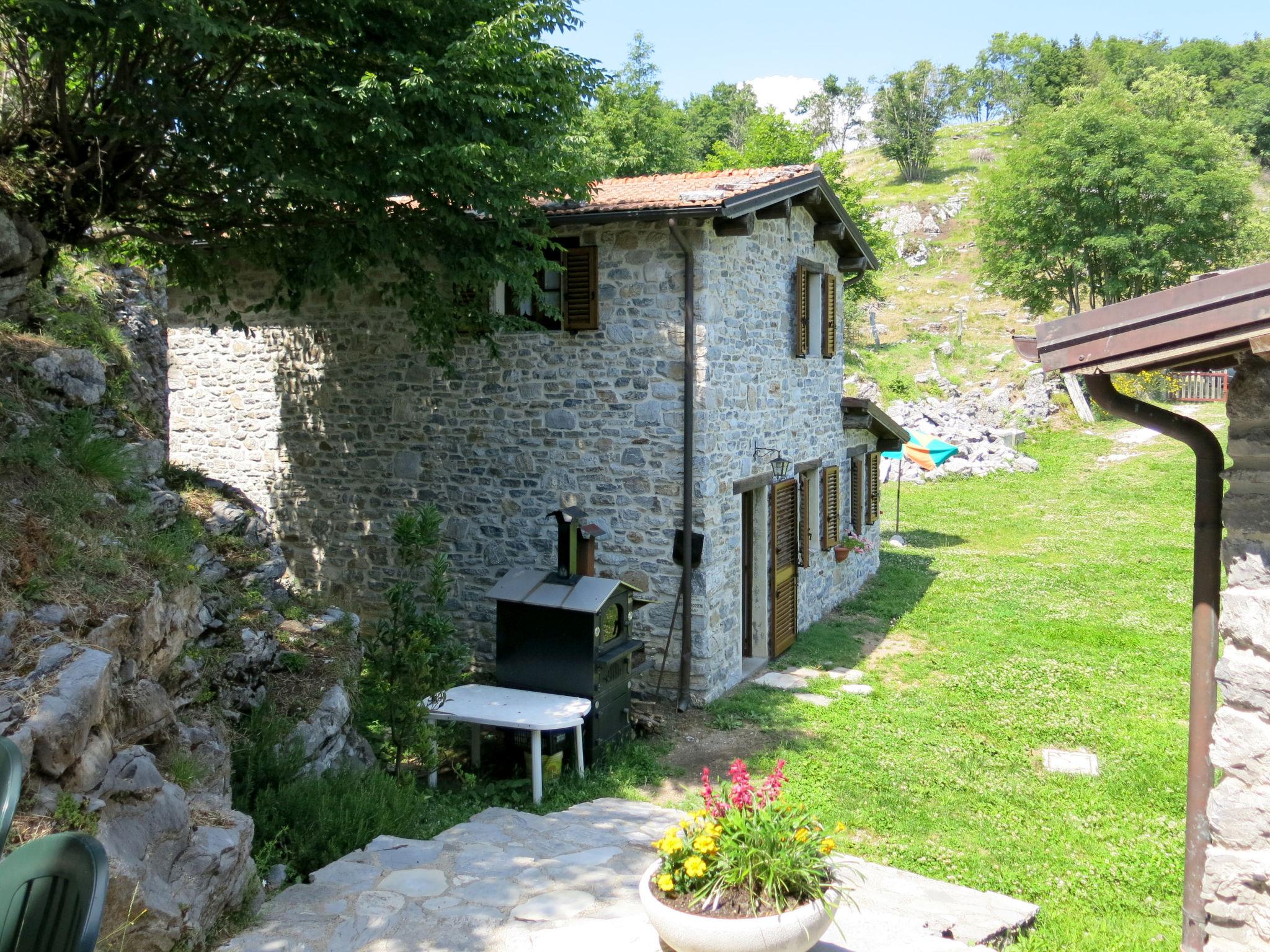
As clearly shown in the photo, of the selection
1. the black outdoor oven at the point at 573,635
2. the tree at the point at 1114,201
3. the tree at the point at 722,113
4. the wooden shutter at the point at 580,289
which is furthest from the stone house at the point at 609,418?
the tree at the point at 722,113

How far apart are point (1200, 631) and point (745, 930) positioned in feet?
7.27

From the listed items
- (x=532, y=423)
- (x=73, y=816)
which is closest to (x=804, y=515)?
(x=532, y=423)

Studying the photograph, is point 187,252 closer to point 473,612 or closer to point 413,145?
point 413,145

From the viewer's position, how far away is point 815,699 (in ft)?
32.0

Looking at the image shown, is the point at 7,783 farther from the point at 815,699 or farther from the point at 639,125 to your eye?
the point at 639,125

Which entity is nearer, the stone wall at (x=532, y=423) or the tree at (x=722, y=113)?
the stone wall at (x=532, y=423)

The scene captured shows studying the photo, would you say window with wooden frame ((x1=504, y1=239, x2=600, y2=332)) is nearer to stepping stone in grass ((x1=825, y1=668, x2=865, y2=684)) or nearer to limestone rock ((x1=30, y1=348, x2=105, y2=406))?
limestone rock ((x1=30, y1=348, x2=105, y2=406))

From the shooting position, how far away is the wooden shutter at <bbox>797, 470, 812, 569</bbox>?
11938mm

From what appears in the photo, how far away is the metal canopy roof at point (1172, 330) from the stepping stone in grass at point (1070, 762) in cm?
485

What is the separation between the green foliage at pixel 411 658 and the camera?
7.00 metres

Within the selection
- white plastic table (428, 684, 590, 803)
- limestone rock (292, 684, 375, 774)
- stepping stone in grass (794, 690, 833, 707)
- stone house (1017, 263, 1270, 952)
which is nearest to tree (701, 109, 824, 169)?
stepping stone in grass (794, 690, 833, 707)

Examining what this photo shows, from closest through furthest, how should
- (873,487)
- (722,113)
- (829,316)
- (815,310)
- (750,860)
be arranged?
1. (750,860)
2. (815,310)
3. (829,316)
4. (873,487)
5. (722,113)

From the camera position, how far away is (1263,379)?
3.52m

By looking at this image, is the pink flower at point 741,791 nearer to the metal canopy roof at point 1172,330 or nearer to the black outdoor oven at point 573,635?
the metal canopy roof at point 1172,330
